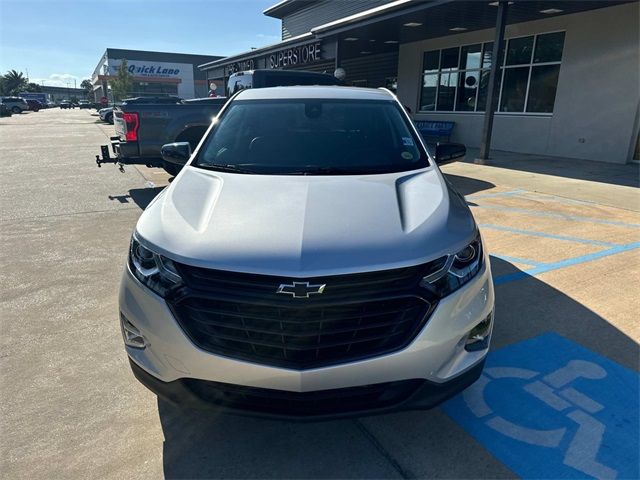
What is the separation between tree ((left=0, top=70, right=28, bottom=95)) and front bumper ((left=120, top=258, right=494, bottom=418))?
127267 mm

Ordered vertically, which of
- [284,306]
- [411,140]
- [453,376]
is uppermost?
[411,140]

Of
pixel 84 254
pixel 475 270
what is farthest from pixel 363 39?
pixel 475 270

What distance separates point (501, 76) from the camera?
13984mm

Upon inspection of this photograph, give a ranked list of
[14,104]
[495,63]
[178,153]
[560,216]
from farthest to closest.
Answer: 1. [14,104]
2. [495,63]
3. [560,216]
4. [178,153]

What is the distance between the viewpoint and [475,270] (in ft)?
6.93

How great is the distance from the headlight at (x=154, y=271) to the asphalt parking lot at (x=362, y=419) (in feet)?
2.84

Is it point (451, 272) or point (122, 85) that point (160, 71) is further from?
point (451, 272)

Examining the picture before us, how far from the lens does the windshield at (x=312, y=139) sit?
9.64 ft

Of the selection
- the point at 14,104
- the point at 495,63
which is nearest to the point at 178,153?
the point at 495,63

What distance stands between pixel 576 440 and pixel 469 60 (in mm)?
15178

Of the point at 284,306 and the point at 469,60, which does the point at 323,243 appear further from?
the point at 469,60

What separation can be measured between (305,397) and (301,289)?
478 millimetres

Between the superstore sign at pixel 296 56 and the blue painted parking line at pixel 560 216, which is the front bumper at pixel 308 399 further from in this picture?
the superstore sign at pixel 296 56

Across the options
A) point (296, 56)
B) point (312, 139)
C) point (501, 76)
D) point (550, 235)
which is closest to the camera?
point (312, 139)
